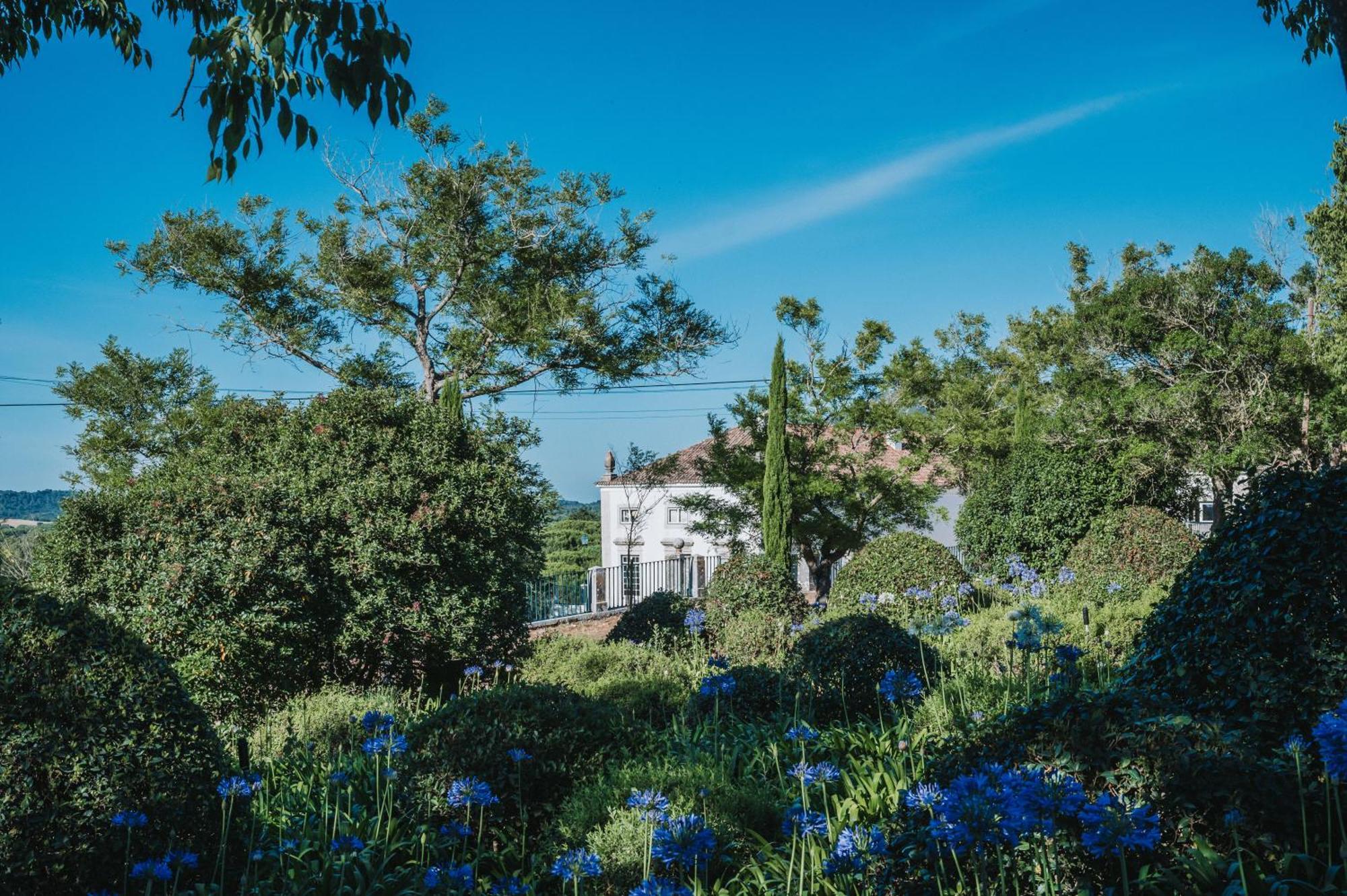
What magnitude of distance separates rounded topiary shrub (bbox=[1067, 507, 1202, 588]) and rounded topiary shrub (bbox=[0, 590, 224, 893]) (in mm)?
10645

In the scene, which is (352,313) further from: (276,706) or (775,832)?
(775,832)

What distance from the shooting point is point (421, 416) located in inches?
382

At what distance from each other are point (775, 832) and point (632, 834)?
29.0 inches

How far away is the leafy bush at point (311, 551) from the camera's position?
23.5 feet

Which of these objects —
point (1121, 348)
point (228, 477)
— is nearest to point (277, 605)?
point (228, 477)

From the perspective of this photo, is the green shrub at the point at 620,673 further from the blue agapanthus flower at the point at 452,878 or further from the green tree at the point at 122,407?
the green tree at the point at 122,407

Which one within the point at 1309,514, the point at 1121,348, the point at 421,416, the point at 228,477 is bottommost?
the point at 1309,514

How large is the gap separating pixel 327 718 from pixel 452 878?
Answer: 391 cm

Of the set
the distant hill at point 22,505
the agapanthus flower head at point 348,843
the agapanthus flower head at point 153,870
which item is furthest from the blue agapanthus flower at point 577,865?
the distant hill at point 22,505

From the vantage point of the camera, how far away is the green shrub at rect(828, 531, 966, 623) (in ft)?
37.4

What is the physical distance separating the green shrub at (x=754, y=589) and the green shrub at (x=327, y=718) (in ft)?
14.7

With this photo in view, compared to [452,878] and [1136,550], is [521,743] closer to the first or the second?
[452,878]

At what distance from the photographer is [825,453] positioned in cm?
1878

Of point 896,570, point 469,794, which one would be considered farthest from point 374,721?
point 896,570
